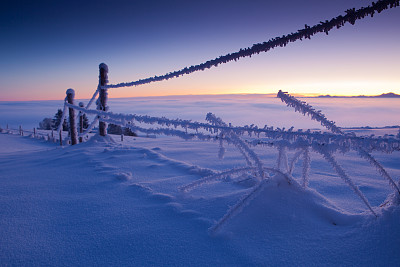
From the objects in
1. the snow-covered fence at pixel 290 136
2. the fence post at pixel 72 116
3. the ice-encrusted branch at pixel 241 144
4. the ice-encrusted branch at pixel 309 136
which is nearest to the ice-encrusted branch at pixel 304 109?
the snow-covered fence at pixel 290 136

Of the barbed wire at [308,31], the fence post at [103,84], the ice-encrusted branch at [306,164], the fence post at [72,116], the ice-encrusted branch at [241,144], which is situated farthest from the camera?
the fence post at [72,116]

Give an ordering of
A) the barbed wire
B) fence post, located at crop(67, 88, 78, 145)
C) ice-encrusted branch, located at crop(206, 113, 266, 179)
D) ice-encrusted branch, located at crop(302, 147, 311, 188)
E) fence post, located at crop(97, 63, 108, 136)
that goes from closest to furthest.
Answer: the barbed wire < ice-encrusted branch, located at crop(302, 147, 311, 188) < ice-encrusted branch, located at crop(206, 113, 266, 179) < fence post, located at crop(97, 63, 108, 136) < fence post, located at crop(67, 88, 78, 145)

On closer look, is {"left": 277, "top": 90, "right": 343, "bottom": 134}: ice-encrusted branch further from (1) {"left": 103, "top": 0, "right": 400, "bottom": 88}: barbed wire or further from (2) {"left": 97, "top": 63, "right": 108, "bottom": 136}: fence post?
(2) {"left": 97, "top": 63, "right": 108, "bottom": 136}: fence post

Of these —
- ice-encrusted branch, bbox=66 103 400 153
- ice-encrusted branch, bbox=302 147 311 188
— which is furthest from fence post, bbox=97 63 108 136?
ice-encrusted branch, bbox=302 147 311 188

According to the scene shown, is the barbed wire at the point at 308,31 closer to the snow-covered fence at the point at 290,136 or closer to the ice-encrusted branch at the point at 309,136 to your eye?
the snow-covered fence at the point at 290,136

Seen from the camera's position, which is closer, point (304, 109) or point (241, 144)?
point (304, 109)

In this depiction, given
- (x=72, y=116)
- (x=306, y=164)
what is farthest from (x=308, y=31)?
(x=72, y=116)

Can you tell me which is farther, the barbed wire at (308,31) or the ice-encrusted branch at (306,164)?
the ice-encrusted branch at (306,164)

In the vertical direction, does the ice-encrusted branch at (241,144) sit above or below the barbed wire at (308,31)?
below

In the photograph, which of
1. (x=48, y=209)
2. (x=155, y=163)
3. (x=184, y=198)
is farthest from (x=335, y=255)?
(x=155, y=163)

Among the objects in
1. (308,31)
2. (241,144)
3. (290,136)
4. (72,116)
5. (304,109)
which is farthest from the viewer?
(72,116)

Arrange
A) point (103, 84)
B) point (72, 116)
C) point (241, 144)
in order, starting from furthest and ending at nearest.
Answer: point (72, 116)
point (103, 84)
point (241, 144)

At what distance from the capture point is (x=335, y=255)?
1.08 metres

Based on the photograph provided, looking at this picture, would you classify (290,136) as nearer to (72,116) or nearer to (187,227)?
(187,227)
